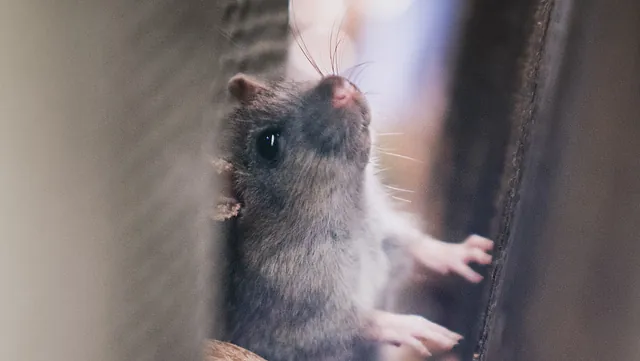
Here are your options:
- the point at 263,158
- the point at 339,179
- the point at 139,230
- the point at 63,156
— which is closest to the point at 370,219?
the point at 339,179

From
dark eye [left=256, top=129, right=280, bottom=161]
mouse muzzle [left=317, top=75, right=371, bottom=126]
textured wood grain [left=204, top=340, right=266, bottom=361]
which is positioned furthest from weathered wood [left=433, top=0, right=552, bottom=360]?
textured wood grain [left=204, top=340, right=266, bottom=361]

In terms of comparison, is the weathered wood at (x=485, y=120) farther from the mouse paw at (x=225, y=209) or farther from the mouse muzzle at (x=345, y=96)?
the mouse paw at (x=225, y=209)

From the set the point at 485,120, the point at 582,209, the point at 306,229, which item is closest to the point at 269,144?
the point at 306,229

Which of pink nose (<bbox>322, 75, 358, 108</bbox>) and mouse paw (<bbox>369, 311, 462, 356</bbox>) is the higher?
pink nose (<bbox>322, 75, 358, 108</bbox>)

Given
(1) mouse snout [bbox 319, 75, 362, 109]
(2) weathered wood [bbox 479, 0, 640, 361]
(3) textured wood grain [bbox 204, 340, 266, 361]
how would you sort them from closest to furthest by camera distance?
(2) weathered wood [bbox 479, 0, 640, 361]
(1) mouse snout [bbox 319, 75, 362, 109]
(3) textured wood grain [bbox 204, 340, 266, 361]

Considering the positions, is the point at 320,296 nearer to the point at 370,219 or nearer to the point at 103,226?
the point at 370,219

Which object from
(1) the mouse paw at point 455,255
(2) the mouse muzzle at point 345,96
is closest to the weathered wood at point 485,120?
(1) the mouse paw at point 455,255

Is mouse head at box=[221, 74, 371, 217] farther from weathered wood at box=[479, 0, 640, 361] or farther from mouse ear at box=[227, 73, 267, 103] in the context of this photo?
weathered wood at box=[479, 0, 640, 361]
